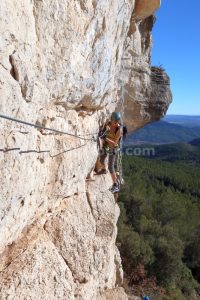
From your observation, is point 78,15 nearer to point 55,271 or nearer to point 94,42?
point 94,42

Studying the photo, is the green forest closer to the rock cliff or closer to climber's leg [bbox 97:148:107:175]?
climber's leg [bbox 97:148:107:175]

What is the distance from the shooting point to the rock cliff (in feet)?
16.6

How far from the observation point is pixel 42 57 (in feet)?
19.0

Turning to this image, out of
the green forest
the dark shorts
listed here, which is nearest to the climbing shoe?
the dark shorts

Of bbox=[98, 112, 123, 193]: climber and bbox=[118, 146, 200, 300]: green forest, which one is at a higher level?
bbox=[98, 112, 123, 193]: climber

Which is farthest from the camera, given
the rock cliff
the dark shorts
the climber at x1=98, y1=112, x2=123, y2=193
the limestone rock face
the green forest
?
the green forest

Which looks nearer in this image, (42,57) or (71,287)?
(42,57)

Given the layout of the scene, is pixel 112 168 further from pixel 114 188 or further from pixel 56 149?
pixel 56 149

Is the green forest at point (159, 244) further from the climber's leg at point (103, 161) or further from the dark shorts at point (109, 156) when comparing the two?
the climber's leg at point (103, 161)

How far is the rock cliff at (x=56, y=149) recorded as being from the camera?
5.07 meters

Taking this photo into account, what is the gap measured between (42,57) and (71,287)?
14.1 feet

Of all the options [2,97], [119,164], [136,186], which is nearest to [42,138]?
[2,97]

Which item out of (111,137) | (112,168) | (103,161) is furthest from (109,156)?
(111,137)

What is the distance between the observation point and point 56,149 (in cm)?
711
